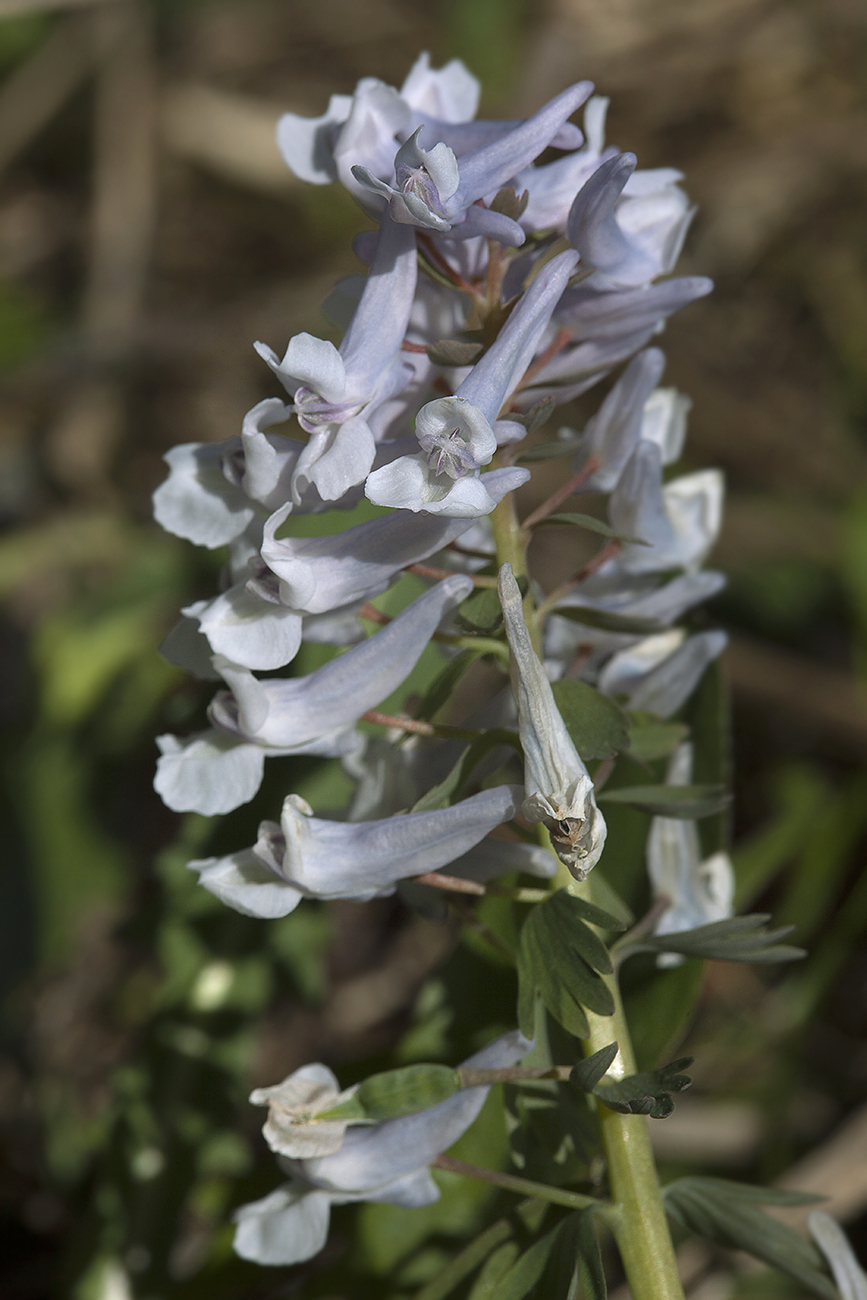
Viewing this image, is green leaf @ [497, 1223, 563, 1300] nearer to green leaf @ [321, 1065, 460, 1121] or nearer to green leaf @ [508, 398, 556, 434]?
green leaf @ [321, 1065, 460, 1121]

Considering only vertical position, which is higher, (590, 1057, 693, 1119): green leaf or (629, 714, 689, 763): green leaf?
(629, 714, 689, 763): green leaf

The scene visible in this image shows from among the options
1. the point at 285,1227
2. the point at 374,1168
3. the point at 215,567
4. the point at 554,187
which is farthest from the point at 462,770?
the point at 215,567

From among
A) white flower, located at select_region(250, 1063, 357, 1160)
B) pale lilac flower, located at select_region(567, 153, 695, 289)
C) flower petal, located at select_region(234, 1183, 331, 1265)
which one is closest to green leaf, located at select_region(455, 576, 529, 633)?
pale lilac flower, located at select_region(567, 153, 695, 289)

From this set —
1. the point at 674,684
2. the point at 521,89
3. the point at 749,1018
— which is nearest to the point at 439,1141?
the point at 674,684

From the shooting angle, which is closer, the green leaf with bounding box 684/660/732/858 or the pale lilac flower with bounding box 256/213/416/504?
the pale lilac flower with bounding box 256/213/416/504

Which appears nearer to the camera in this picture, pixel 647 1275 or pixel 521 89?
pixel 647 1275

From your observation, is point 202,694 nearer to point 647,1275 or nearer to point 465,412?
point 465,412
